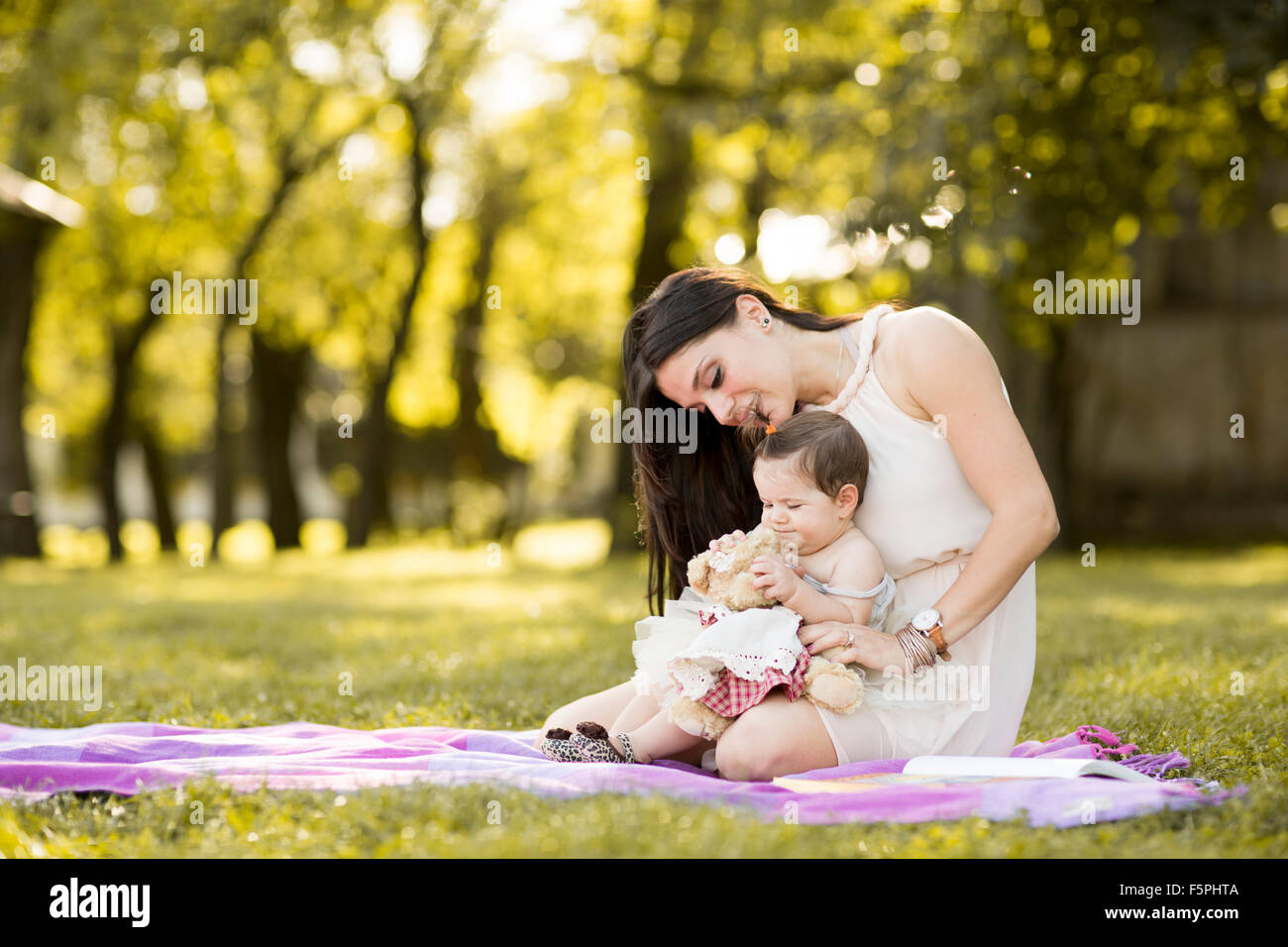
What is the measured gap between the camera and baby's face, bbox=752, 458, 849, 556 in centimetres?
350

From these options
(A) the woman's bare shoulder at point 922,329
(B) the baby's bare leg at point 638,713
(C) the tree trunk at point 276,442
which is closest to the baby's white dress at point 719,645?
(B) the baby's bare leg at point 638,713

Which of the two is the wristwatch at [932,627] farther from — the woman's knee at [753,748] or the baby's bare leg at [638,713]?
the baby's bare leg at [638,713]

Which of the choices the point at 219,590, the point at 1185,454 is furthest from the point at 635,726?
the point at 1185,454

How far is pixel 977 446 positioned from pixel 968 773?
90 cm

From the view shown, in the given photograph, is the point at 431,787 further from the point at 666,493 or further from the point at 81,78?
the point at 81,78

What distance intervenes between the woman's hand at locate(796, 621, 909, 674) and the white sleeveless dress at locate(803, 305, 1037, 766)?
4.1 inches

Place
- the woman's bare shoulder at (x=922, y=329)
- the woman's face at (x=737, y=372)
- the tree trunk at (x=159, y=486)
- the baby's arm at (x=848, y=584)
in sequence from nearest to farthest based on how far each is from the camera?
the baby's arm at (x=848, y=584) → the woman's bare shoulder at (x=922, y=329) → the woman's face at (x=737, y=372) → the tree trunk at (x=159, y=486)

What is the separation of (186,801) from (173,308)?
63.4ft

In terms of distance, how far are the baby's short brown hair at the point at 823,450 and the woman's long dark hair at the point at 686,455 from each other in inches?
12.7

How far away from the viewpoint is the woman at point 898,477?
11.3ft

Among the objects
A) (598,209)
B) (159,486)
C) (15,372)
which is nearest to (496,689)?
(15,372)

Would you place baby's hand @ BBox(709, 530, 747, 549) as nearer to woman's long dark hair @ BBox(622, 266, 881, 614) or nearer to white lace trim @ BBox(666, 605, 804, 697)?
white lace trim @ BBox(666, 605, 804, 697)

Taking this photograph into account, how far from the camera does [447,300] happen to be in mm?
28562
